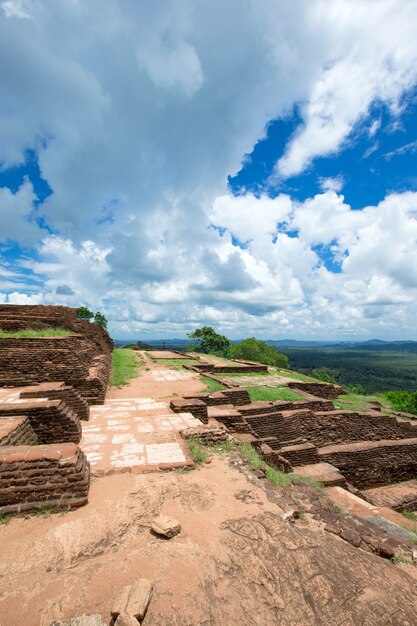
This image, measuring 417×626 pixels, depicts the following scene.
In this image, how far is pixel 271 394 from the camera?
40.4 ft

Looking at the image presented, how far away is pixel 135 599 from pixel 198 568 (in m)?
0.65

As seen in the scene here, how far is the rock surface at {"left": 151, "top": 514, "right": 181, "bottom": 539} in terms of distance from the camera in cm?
297

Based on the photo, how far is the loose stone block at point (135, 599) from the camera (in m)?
2.08

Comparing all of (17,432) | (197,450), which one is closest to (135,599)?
(197,450)

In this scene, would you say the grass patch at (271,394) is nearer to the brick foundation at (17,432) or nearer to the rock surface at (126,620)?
the brick foundation at (17,432)

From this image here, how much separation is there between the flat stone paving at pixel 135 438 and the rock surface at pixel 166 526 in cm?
127

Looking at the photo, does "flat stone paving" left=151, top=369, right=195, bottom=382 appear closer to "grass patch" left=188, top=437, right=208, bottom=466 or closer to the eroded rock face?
"grass patch" left=188, top=437, right=208, bottom=466

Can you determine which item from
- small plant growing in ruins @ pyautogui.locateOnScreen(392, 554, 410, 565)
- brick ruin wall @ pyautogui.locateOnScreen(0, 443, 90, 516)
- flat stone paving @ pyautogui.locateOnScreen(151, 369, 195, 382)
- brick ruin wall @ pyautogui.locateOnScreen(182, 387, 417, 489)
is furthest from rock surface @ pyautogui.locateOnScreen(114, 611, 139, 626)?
flat stone paving @ pyautogui.locateOnScreen(151, 369, 195, 382)

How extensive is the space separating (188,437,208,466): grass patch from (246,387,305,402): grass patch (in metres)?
6.09

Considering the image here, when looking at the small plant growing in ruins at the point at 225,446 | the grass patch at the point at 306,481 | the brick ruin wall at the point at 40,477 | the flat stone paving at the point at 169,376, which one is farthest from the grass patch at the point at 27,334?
the grass patch at the point at 306,481

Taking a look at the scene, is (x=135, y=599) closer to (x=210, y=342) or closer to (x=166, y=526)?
(x=166, y=526)

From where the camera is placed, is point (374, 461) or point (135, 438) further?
point (374, 461)

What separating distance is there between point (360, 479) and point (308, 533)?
7.93 m

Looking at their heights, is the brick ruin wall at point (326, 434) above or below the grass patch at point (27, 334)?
below
